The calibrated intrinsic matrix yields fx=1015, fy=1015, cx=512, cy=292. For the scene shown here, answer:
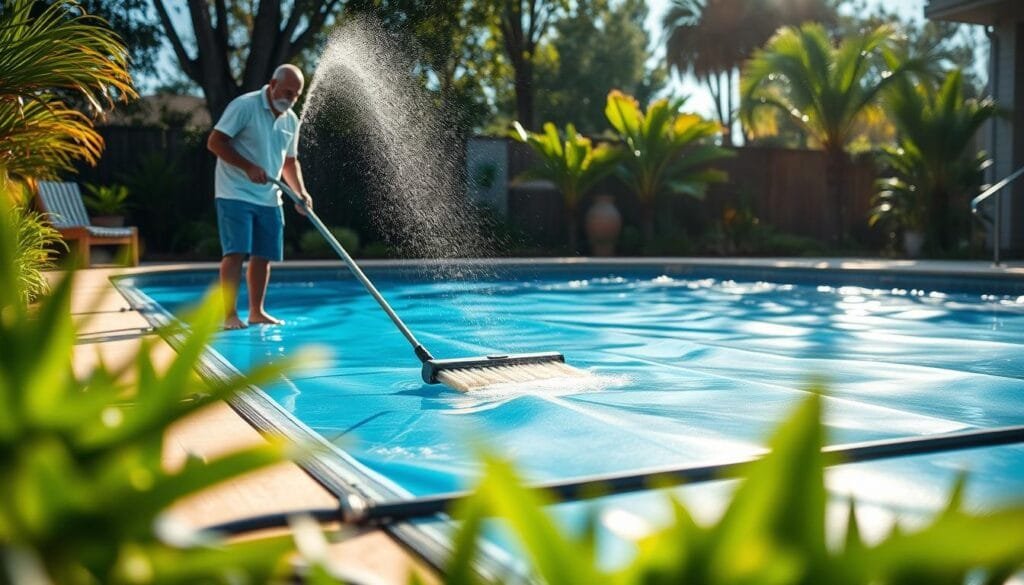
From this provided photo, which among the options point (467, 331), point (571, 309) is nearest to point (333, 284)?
point (571, 309)

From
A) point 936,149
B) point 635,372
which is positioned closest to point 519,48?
point 936,149

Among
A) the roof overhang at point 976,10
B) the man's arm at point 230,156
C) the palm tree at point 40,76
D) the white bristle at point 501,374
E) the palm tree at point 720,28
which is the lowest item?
the white bristle at point 501,374

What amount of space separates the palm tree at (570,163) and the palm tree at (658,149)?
0.37m

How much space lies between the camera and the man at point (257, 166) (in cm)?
574

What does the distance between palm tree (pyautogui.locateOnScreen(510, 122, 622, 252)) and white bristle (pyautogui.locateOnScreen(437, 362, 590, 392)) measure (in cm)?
928

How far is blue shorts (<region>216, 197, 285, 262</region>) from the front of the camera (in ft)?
19.4

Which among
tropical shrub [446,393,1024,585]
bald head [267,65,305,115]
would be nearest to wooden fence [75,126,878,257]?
bald head [267,65,305,115]

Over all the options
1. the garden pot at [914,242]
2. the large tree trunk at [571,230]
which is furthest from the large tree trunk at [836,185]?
the large tree trunk at [571,230]

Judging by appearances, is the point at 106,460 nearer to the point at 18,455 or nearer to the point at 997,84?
the point at 18,455

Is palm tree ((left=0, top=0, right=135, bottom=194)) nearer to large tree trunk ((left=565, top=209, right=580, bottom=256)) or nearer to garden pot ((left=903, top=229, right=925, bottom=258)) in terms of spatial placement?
large tree trunk ((left=565, top=209, right=580, bottom=256))

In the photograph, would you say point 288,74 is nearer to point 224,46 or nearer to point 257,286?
point 257,286

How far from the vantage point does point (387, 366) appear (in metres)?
5.22

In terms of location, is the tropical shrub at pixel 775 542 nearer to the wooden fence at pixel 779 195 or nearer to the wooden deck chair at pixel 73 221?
the wooden deck chair at pixel 73 221

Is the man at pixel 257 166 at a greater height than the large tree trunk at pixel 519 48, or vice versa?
the large tree trunk at pixel 519 48
